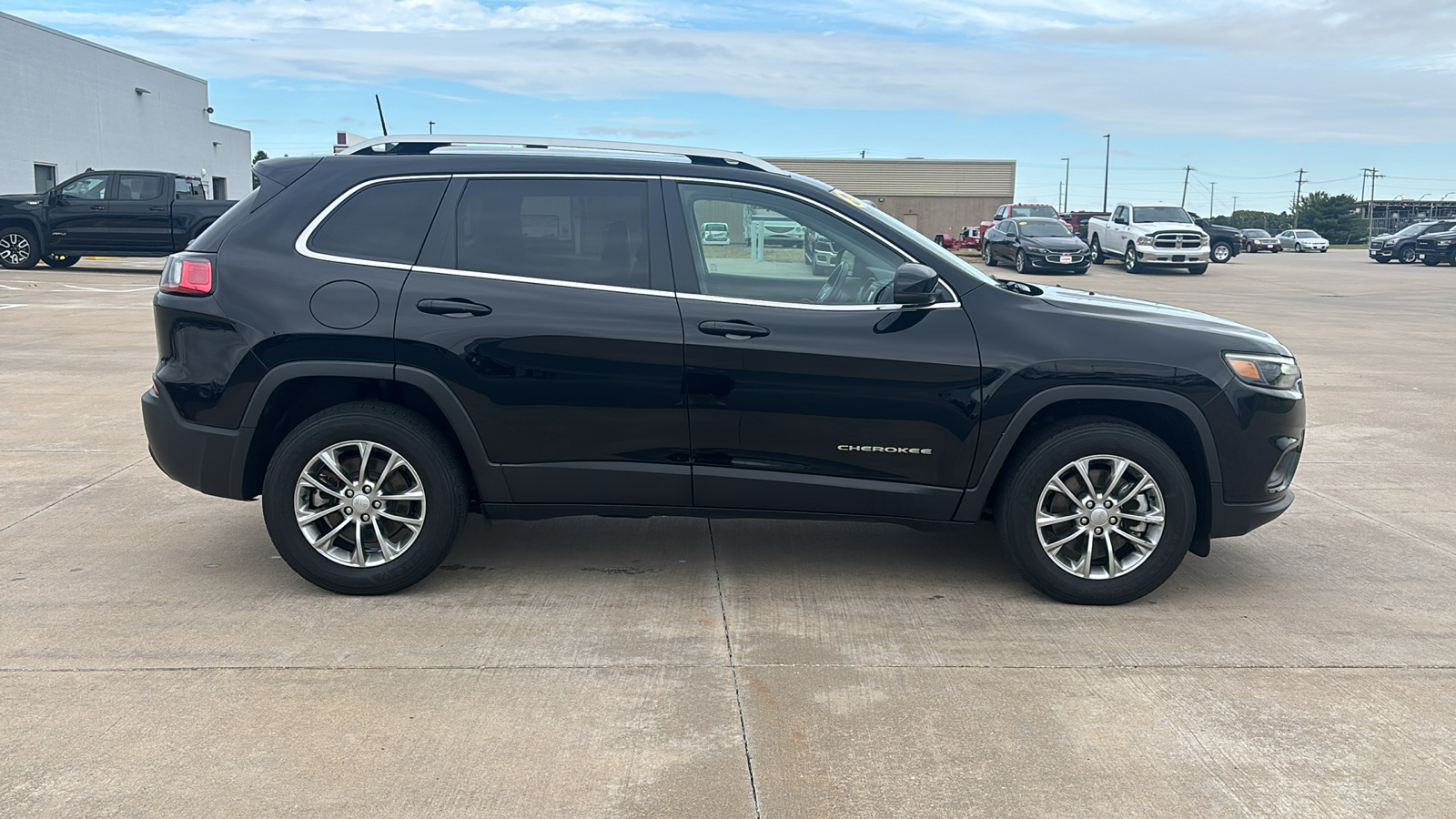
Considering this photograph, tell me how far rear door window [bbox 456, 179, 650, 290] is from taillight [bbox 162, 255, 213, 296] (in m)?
1.02

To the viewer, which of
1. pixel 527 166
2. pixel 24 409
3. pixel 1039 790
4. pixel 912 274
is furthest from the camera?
pixel 24 409

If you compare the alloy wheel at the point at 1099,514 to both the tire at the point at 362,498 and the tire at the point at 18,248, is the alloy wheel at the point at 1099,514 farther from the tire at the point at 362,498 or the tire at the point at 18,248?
the tire at the point at 18,248

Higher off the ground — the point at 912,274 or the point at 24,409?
the point at 912,274

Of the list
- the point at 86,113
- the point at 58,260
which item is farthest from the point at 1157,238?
the point at 86,113

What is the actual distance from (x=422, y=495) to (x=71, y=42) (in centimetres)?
3842

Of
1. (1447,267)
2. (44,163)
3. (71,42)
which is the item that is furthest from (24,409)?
(1447,267)

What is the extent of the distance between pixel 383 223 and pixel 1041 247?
2596 centimetres

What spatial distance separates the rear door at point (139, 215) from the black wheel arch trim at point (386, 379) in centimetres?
1957

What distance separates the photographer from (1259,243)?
193ft

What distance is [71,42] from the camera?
35750 mm

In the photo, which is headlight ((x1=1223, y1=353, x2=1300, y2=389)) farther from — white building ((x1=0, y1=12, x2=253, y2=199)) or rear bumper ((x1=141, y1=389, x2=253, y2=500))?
white building ((x1=0, y1=12, x2=253, y2=199))

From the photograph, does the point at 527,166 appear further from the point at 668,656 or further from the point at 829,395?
the point at 668,656

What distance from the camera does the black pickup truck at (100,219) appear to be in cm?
2172

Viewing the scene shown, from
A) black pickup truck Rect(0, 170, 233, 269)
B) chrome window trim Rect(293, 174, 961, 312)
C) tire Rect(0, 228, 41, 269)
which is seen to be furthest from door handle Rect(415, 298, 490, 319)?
tire Rect(0, 228, 41, 269)
